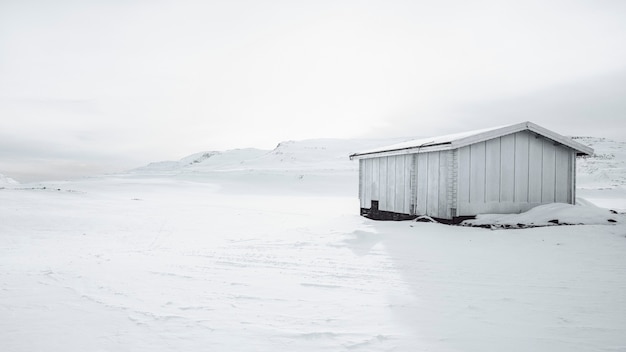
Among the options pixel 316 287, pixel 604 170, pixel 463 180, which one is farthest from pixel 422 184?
pixel 604 170

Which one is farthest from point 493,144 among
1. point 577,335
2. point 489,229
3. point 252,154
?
point 252,154

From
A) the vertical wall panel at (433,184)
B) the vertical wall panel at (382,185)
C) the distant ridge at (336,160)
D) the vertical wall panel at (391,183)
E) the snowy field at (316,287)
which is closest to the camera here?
the snowy field at (316,287)

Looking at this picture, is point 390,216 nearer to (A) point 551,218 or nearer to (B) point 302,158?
(A) point 551,218

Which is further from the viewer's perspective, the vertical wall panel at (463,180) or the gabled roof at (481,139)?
the vertical wall panel at (463,180)

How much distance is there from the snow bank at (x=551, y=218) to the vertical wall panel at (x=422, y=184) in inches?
65.2

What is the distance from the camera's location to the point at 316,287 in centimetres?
570

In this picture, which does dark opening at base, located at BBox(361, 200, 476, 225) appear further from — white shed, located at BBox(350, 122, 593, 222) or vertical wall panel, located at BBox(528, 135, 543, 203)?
vertical wall panel, located at BBox(528, 135, 543, 203)

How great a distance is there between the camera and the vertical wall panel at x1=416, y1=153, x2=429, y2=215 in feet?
44.1

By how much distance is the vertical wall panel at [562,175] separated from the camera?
1371 centimetres

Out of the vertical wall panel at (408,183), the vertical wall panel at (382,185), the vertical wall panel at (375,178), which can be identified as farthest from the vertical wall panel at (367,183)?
the vertical wall panel at (408,183)

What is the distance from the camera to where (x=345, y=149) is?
76.5 m

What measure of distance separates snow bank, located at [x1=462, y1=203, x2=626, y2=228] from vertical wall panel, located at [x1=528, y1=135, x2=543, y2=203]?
839mm

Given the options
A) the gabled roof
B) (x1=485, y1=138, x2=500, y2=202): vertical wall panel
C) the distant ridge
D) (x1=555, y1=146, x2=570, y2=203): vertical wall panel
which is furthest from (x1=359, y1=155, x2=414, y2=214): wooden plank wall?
the distant ridge

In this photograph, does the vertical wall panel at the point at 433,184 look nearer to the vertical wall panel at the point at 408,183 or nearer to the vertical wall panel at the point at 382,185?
the vertical wall panel at the point at 408,183
